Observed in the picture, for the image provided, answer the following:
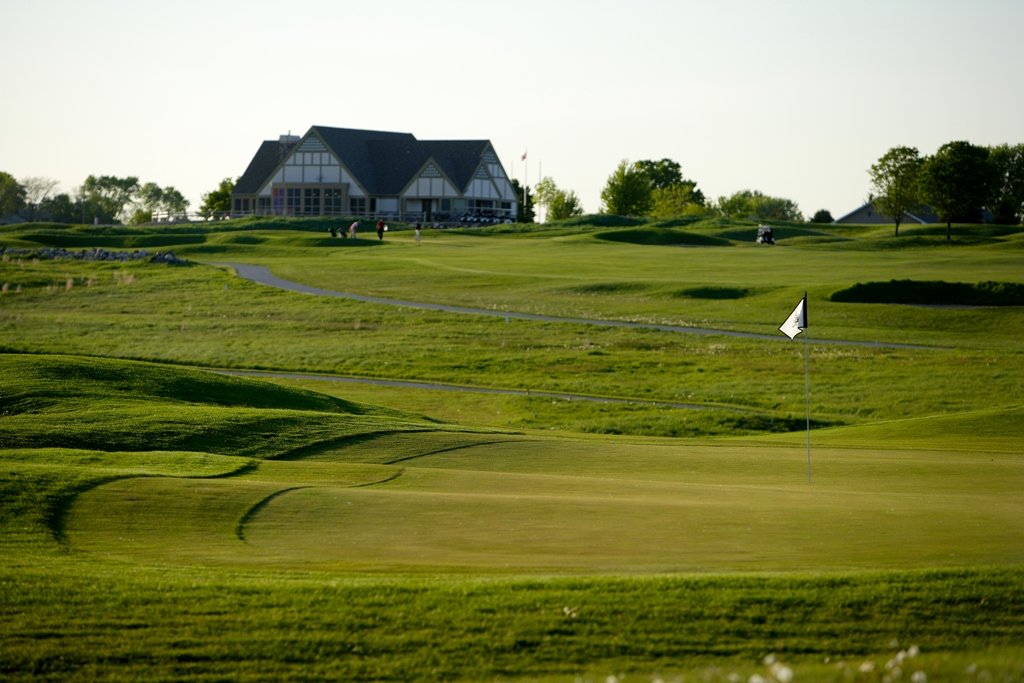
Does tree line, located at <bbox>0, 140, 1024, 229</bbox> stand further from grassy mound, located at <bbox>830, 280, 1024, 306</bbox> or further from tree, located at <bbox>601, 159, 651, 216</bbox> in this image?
grassy mound, located at <bbox>830, 280, 1024, 306</bbox>

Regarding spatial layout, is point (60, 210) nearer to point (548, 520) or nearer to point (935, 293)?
point (935, 293)

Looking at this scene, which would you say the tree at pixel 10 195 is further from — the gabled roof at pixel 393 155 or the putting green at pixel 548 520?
the putting green at pixel 548 520

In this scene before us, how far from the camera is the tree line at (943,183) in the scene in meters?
121

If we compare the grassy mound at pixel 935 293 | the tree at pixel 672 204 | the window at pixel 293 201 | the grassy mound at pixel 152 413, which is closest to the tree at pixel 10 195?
the window at pixel 293 201

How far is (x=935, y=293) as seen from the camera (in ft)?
187

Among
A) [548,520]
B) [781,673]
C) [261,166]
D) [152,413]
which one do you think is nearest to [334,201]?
[261,166]

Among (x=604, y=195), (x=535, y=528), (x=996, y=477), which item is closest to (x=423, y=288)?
(x=996, y=477)

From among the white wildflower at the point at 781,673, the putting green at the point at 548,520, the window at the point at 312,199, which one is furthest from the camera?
the window at the point at 312,199

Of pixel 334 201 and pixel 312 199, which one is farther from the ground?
pixel 312 199

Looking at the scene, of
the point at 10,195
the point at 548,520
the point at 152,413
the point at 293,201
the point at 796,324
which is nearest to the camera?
the point at 548,520

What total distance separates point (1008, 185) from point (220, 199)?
106 m

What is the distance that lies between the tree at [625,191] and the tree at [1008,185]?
4245cm

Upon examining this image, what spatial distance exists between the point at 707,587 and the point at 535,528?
10.8 ft

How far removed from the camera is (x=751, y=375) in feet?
140
